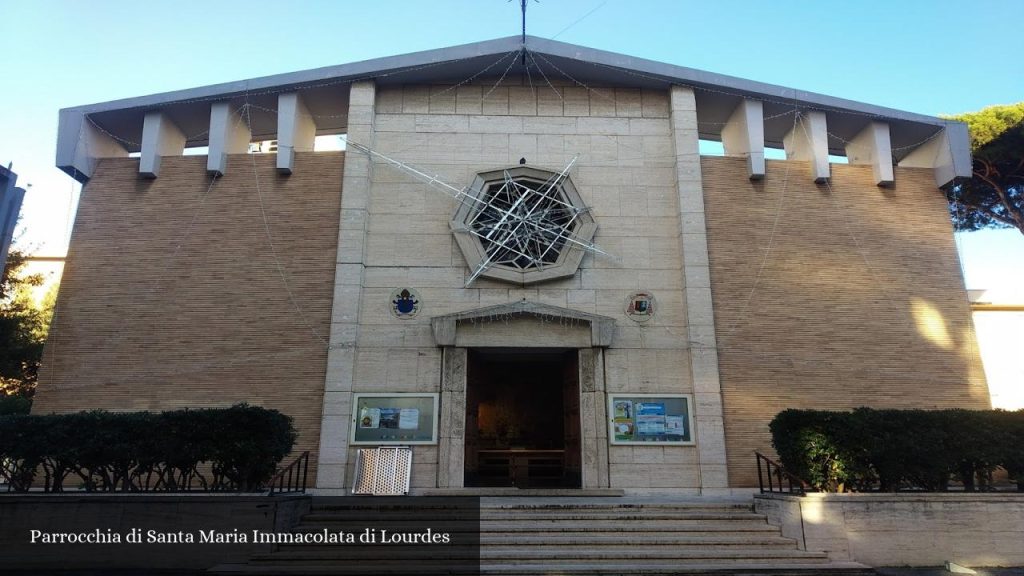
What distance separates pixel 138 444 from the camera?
9039 millimetres

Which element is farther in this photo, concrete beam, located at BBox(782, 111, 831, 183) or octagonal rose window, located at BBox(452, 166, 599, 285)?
concrete beam, located at BBox(782, 111, 831, 183)

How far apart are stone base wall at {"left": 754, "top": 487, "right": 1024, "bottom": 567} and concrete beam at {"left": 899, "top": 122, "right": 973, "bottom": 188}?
7929 millimetres

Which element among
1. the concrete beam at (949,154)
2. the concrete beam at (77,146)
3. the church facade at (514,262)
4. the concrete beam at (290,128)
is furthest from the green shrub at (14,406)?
the concrete beam at (949,154)

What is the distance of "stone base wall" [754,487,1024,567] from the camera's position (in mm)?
8508

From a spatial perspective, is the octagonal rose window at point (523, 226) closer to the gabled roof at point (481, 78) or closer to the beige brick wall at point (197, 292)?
the gabled roof at point (481, 78)

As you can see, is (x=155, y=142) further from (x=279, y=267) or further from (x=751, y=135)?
(x=751, y=135)

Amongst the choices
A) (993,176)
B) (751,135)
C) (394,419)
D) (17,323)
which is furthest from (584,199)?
(17,323)

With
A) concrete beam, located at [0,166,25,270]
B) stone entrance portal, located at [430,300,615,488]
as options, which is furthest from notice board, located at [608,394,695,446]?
concrete beam, located at [0,166,25,270]

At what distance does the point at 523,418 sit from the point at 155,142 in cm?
1111

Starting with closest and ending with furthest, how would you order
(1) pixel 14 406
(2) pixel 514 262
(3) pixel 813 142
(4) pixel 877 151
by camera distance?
(2) pixel 514 262, (3) pixel 813 142, (4) pixel 877 151, (1) pixel 14 406

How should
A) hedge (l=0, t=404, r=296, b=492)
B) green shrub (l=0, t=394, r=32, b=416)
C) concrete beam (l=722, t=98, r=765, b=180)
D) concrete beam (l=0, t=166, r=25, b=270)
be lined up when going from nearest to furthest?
concrete beam (l=0, t=166, r=25, b=270), hedge (l=0, t=404, r=296, b=492), concrete beam (l=722, t=98, r=765, b=180), green shrub (l=0, t=394, r=32, b=416)

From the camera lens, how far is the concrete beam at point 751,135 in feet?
45.8

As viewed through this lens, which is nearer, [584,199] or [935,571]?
[935,571]

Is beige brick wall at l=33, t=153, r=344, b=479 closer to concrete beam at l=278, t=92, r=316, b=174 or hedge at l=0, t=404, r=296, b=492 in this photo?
concrete beam at l=278, t=92, r=316, b=174
